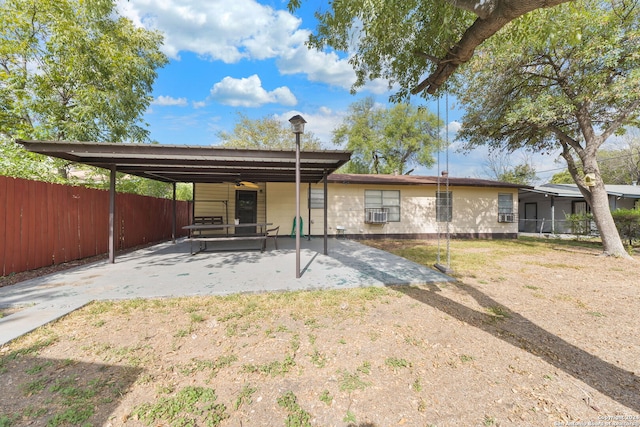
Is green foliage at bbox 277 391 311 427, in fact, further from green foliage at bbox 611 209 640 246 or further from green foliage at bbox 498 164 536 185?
green foliage at bbox 498 164 536 185

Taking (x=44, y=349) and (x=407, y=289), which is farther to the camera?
(x=407, y=289)

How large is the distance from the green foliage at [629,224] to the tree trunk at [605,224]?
9.99 ft

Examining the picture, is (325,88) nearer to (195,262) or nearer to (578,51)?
(578,51)

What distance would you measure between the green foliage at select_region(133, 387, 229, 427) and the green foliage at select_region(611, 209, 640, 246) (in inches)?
590

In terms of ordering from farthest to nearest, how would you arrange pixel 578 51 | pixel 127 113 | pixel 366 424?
1. pixel 127 113
2. pixel 578 51
3. pixel 366 424

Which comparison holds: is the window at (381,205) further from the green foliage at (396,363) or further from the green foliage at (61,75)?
the green foliage at (61,75)

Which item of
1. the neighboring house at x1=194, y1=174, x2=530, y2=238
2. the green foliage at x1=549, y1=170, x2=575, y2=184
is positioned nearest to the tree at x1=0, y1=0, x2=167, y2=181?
the neighboring house at x1=194, y1=174, x2=530, y2=238

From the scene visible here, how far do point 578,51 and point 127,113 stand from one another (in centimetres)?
1464

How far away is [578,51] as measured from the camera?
674 centimetres

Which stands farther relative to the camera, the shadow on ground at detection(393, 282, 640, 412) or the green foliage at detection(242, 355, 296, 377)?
the green foliage at detection(242, 355, 296, 377)

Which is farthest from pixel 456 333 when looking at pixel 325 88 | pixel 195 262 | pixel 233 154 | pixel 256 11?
pixel 325 88

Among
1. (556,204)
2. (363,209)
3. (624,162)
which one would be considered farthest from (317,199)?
(624,162)

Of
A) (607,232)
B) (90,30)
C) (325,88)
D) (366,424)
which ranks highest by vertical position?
(325,88)

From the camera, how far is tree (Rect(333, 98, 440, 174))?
885 inches
